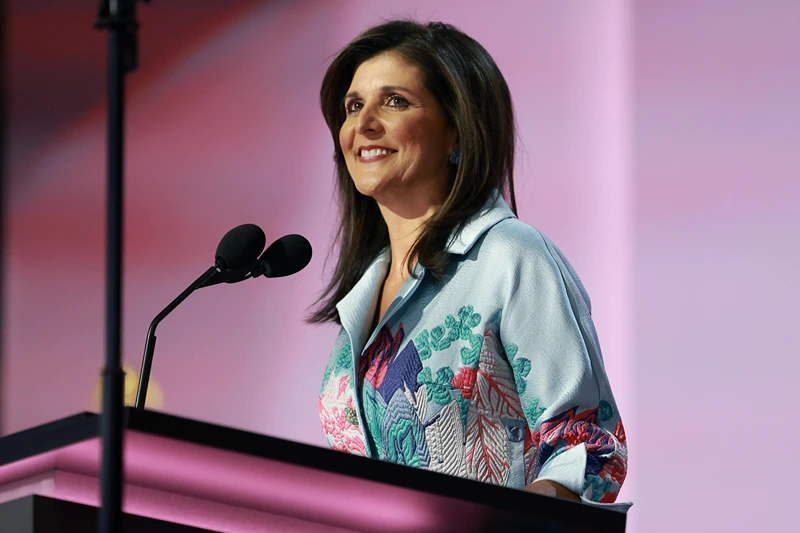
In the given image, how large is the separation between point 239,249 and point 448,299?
358 mm

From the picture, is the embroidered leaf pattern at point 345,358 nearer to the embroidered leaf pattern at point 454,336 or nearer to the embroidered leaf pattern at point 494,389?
the embroidered leaf pattern at point 454,336

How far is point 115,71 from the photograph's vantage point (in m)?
1.02

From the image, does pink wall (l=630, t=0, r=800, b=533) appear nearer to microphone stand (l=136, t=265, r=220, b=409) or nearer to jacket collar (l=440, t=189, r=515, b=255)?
jacket collar (l=440, t=189, r=515, b=255)

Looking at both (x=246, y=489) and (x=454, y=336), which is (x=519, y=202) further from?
(x=246, y=489)

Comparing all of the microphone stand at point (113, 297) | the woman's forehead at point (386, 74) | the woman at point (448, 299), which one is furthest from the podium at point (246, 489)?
the woman's forehead at point (386, 74)

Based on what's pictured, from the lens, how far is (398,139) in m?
2.11

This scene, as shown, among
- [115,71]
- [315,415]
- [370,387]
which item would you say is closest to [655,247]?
[315,415]

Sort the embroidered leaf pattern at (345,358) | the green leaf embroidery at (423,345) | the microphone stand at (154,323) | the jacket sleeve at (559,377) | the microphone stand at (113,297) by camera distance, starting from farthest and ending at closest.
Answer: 1. the embroidered leaf pattern at (345,358)
2. the green leaf embroidery at (423,345)
3. the microphone stand at (154,323)
4. the jacket sleeve at (559,377)
5. the microphone stand at (113,297)

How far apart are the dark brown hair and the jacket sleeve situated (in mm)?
165

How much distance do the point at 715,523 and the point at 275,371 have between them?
156cm

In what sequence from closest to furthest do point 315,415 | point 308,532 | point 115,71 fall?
point 115,71, point 308,532, point 315,415

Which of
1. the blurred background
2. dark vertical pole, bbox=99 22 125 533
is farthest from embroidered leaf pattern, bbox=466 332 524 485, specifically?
the blurred background

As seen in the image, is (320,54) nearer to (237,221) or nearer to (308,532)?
(237,221)

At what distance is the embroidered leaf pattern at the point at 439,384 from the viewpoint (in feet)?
6.11
